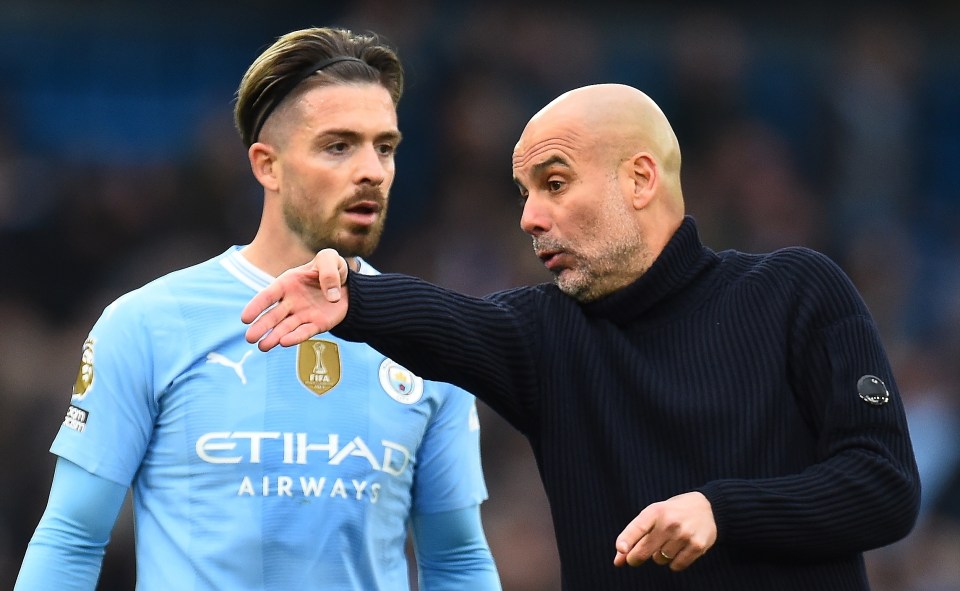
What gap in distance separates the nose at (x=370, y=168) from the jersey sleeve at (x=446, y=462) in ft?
1.85

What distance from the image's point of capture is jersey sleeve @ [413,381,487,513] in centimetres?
415

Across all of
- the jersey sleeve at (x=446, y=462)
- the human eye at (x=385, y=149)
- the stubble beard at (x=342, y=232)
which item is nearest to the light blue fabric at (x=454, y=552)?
the jersey sleeve at (x=446, y=462)

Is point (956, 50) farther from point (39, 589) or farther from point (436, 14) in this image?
point (39, 589)

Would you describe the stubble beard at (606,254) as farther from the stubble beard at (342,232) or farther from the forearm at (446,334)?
the stubble beard at (342,232)

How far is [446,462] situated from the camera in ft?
13.6

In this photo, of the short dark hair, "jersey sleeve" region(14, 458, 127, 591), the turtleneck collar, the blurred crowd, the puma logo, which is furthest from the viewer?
the blurred crowd

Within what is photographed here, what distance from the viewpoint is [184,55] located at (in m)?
10.8

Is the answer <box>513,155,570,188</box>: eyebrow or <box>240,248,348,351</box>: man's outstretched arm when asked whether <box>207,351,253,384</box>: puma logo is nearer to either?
<box>240,248,348,351</box>: man's outstretched arm

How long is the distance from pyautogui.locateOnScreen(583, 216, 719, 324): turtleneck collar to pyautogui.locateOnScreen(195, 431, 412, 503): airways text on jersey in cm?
76

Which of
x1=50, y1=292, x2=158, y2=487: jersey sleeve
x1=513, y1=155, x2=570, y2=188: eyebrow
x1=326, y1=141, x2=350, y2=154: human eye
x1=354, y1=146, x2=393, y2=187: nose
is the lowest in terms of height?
x1=50, y1=292, x2=158, y2=487: jersey sleeve

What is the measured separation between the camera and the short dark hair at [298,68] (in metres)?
4.17

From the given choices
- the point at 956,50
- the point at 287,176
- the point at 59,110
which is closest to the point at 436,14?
the point at 59,110

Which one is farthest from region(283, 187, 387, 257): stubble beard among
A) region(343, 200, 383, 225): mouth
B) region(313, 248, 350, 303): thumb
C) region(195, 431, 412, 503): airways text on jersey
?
region(313, 248, 350, 303): thumb

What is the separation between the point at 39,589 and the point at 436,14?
770cm
